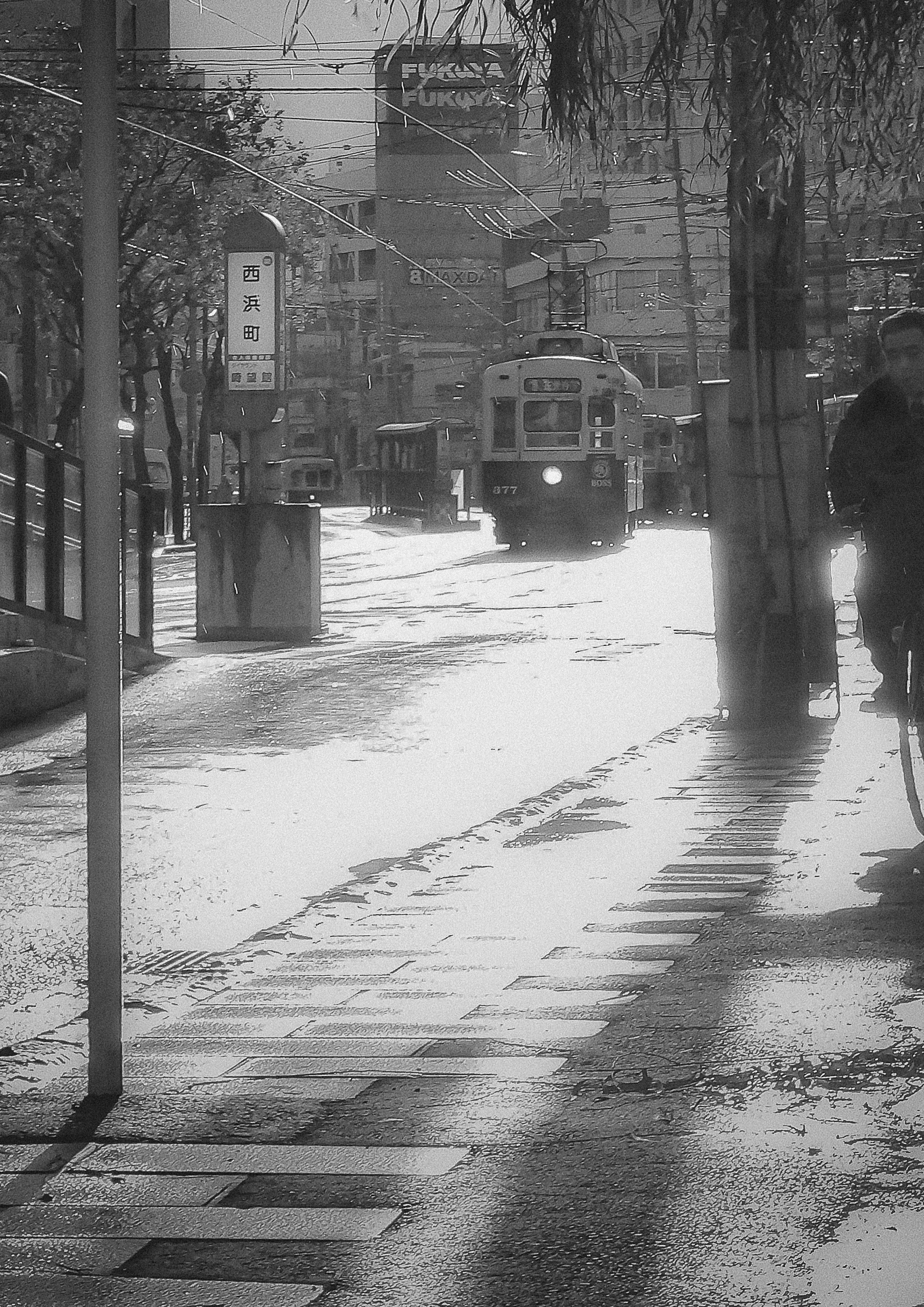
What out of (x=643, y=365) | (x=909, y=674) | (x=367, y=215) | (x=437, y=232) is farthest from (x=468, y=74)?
(x=367, y=215)

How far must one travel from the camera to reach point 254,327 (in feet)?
58.3

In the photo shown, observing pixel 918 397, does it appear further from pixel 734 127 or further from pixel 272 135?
pixel 272 135

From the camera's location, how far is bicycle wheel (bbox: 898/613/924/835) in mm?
7137

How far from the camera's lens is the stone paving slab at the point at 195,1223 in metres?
3.48

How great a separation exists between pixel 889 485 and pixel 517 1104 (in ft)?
11.8

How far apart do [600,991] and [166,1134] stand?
1445 millimetres

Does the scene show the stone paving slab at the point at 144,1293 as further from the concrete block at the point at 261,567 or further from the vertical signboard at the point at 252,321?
the vertical signboard at the point at 252,321

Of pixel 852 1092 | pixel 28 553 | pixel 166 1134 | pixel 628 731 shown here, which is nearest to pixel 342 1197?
pixel 166 1134

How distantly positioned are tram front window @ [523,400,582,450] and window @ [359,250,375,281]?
81153 millimetres

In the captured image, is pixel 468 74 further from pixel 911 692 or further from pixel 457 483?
pixel 457 483

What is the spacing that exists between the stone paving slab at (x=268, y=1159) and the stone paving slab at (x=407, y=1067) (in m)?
0.52

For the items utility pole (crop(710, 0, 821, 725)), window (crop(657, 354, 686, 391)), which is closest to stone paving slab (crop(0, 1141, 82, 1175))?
utility pole (crop(710, 0, 821, 725))

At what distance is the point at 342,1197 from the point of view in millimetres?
3660

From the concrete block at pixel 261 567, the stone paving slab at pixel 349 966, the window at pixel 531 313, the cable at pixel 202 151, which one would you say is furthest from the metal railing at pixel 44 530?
the window at pixel 531 313
